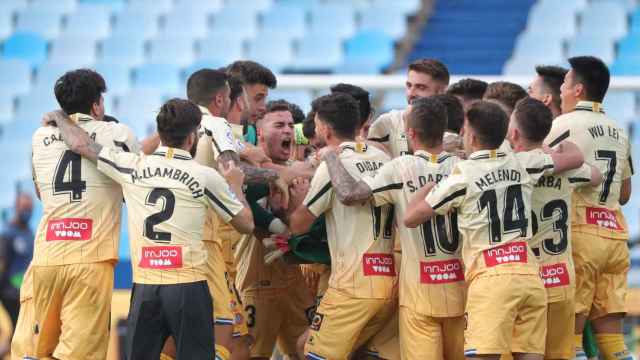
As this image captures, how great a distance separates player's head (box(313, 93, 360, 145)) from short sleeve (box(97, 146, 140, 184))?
4.22ft

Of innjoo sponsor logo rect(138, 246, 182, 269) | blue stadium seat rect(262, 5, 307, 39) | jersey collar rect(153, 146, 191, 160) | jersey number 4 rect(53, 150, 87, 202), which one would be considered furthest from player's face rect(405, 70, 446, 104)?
blue stadium seat rect(262, 5, 307, 39)

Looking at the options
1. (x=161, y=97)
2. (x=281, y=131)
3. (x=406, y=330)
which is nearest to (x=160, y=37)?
(x=161, y=97)

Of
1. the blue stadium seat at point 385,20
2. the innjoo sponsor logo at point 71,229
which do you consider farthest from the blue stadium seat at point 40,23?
the innjoo sponsor logo at point 71,229

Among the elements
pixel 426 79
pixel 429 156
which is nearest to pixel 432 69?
pixel 426 79

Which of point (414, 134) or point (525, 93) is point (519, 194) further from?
point (525, 93)

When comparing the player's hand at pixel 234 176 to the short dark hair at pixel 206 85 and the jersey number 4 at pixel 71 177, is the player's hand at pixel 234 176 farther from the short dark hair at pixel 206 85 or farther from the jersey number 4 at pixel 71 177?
the jersey number 4 at pixel 71 177

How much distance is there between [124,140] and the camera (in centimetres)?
780

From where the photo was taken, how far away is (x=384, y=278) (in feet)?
25.6

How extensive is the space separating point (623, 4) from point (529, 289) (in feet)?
48.8

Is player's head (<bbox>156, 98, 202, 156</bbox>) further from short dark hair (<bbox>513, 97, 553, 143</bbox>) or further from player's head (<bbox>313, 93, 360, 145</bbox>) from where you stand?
short dark hair (<bbox>513, 97, 553, 143</bbox>)

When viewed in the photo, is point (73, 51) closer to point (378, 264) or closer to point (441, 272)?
point (378, 264)

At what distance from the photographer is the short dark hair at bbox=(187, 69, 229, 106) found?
26.1 ft

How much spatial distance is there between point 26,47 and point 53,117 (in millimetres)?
13718

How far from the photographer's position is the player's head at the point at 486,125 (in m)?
7.29
